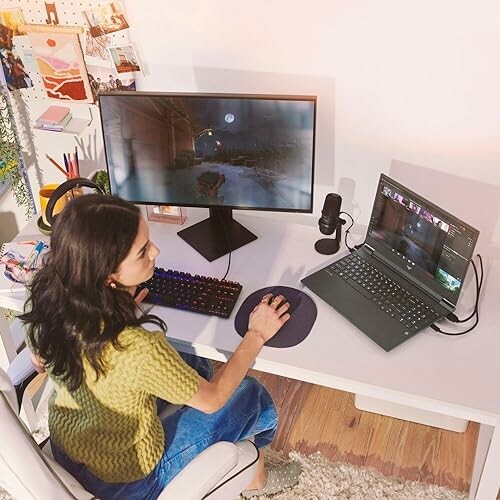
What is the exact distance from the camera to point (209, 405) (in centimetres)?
159

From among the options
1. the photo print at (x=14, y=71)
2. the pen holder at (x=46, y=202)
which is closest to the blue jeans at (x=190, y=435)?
the pen holder at (x=46, y=202)

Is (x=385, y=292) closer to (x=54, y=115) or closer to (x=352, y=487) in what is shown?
(x=352, y=487)

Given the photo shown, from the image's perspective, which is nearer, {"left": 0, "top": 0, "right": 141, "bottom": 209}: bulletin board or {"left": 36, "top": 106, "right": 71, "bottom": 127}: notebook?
{"left": 0, "top": 0, "right": 141, "bottom": 209}: bulletin board

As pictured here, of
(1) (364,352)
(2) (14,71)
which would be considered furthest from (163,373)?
(2) (14,71)

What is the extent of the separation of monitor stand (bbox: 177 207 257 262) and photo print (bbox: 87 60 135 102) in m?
0.49

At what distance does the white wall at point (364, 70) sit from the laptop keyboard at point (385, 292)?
11.4 inches

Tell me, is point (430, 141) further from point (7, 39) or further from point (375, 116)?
point (7, 39)

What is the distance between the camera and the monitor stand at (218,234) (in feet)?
6.88

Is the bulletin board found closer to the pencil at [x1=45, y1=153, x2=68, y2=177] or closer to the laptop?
the pencil at [x1=45, y1=153, x2=68, y2=177]

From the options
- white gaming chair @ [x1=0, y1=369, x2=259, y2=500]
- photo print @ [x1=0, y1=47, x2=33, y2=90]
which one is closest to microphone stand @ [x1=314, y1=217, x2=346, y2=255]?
white gaming chair @ [x1=0, y1=369, x2=259, y2=500]

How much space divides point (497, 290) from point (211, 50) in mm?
1087

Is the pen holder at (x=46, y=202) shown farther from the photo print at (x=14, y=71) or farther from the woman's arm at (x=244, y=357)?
the woman's arm at (x=244, y=357)

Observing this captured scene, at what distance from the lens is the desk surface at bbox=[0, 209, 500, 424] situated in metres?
1.65

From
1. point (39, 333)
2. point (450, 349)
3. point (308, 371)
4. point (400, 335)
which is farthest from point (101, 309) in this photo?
point (450, 349)
